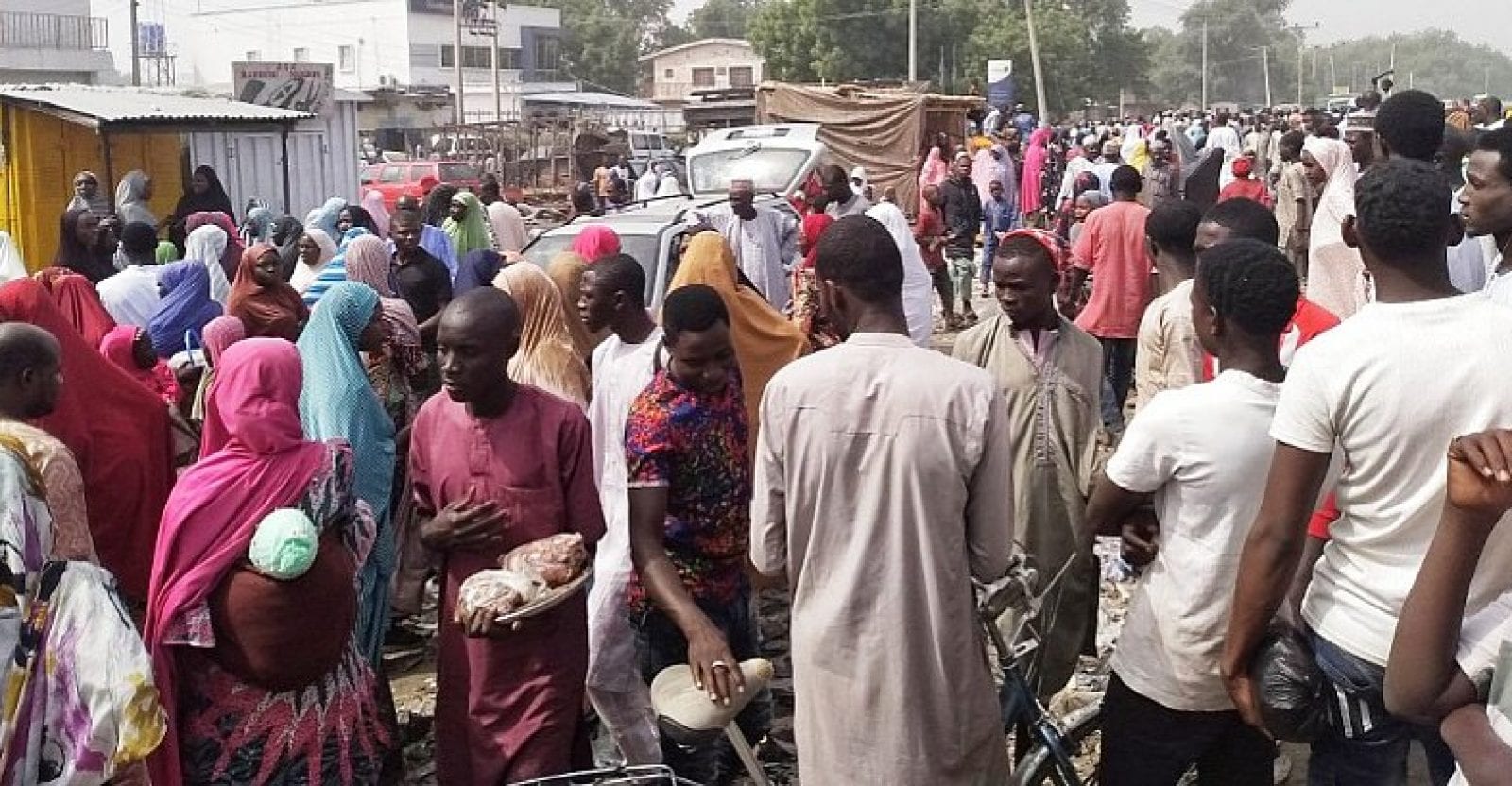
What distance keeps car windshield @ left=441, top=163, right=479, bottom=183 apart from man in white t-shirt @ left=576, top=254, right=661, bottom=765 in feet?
77.9

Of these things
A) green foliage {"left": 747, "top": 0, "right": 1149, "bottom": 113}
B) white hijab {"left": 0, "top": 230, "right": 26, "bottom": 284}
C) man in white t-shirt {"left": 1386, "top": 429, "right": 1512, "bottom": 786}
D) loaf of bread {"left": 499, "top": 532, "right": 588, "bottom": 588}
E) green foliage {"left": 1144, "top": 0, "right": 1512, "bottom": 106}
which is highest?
green foliage {"left": 1144, "top": 0, "right": 1512, "bottom": 106}

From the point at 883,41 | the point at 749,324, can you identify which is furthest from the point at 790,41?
the point at 749,324

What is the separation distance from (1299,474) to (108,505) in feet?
11.7

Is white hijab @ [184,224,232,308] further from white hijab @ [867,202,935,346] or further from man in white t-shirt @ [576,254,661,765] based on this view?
man in white t-shirt @ [576,254,661,765]

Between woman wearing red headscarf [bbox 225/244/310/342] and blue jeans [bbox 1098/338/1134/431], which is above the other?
woman wearing red headscarf [bbox 225/244/310/342]

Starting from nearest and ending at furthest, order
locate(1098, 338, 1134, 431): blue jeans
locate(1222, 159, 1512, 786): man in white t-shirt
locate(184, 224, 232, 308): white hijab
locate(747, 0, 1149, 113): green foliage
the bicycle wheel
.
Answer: locate(1222, 159, 1512, 786): man in white t-shirt
the bicycle wheel
locate(1098, 338, 1134, 431): blue jeans
locate(184, 224, 232, 308): white hijab
locate(747, 0, 1149, 113): green foliage

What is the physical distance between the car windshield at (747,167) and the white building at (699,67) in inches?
2299

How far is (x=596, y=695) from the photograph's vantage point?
4.59m

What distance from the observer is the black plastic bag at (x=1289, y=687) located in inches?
116

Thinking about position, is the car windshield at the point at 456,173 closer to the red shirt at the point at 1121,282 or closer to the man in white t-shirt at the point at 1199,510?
the red shirt at the point at 1121,282

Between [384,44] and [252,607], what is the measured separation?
67.5m

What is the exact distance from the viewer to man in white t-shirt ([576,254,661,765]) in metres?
4.58

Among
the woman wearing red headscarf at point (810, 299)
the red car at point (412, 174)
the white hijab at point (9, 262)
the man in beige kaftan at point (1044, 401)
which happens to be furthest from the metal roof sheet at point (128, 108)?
the red car at point (412, 174)

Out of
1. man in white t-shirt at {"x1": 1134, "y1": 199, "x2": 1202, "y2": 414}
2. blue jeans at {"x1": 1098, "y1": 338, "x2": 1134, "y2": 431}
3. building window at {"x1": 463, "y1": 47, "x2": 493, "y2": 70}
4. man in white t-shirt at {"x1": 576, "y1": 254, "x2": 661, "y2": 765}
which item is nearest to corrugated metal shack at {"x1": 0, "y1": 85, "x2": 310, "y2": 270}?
blue jeans at {"x1": 1098, "y1": 338, "x2": 1134, "y2": 431}
